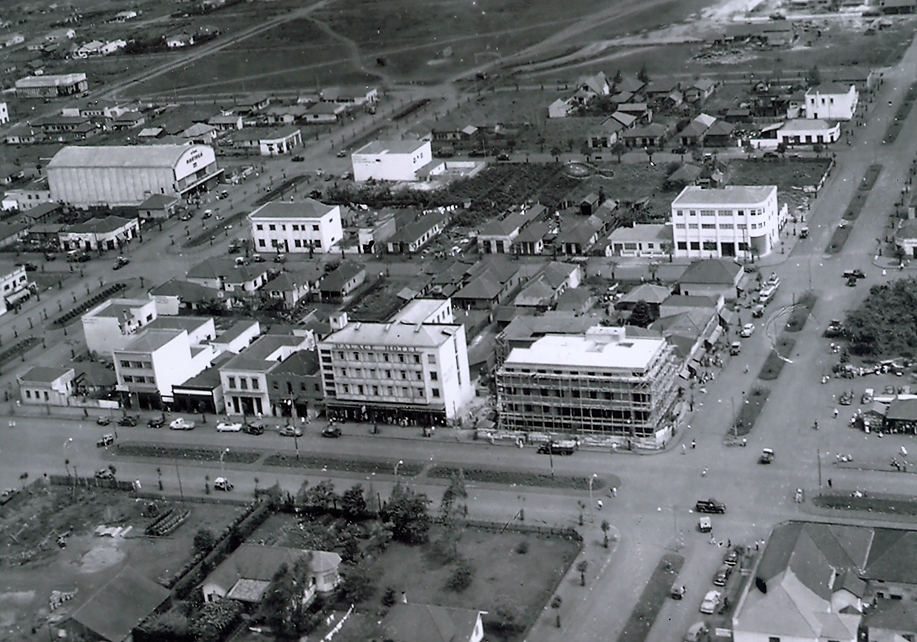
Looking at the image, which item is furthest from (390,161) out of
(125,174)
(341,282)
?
(341,282)

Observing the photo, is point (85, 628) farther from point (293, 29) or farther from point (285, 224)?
point (293, 29)

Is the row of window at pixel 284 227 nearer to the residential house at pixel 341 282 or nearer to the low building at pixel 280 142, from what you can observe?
the residential house at pixel 341 282

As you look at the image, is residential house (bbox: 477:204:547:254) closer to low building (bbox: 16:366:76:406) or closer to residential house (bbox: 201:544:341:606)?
low building (bbox: 16:366:76:406)

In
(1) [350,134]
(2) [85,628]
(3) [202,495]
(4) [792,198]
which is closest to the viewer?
(2) [85,628]

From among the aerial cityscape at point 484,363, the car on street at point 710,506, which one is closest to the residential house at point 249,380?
the aerial cityscape at point 484,363

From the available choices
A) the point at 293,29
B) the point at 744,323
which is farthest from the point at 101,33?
the point at 744,323

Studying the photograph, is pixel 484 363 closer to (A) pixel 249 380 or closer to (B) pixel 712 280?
(A) pixel 249 380
